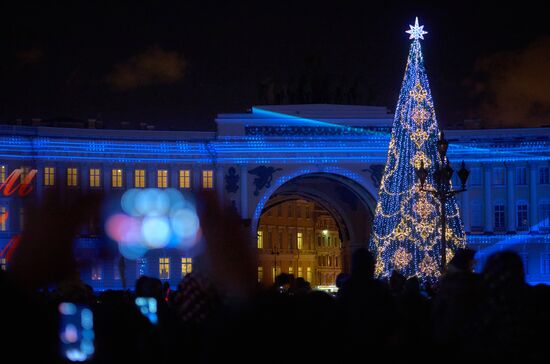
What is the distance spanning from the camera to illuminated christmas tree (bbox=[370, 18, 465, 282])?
39500 millimetres

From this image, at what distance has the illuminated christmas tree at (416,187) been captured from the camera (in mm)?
39500

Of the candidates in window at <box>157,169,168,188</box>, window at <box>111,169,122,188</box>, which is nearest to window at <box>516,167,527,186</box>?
window at <box>157,169,168,188</box>

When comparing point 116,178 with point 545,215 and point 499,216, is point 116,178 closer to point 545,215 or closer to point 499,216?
point 499,216

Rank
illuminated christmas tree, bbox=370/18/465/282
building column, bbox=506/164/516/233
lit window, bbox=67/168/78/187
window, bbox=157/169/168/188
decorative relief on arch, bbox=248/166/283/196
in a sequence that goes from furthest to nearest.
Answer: building column, bbox=506/164/516/233 < window, bbox=157/169/168/188 < decorative relief on arch, bbox=248/166/283/196 < lit window, bbox=67/168/78/187 < illuminated christmas tree, bbox=370/18/465/282

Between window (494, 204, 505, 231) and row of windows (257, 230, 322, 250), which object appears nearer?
window (494, 204, 505, 231)

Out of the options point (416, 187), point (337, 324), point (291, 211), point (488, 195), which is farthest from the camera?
point (291, 211)

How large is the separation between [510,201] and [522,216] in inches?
40.6

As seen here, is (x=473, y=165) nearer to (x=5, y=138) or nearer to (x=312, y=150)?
(x=312, y=150)

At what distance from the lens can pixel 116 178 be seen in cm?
5825

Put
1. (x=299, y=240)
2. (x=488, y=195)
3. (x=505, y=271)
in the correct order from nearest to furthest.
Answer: (x=505, y=271), (x=488, y=195), (x=299, y=240)

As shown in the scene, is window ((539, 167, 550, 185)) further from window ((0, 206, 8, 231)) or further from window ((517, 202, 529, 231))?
window ((0, 206, 8, 231))

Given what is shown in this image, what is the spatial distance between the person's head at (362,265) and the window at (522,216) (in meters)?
51.6

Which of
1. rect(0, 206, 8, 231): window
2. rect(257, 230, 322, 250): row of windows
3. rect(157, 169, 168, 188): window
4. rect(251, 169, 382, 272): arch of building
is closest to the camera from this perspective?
rect(0, 206, 8, 231): window

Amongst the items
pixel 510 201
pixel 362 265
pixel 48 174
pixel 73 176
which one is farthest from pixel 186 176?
pixel 362 265
